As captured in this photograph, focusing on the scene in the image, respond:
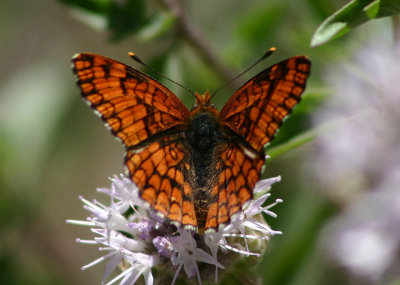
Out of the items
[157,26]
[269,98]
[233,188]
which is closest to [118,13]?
[157,26]

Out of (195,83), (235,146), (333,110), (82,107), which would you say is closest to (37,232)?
(82,107)

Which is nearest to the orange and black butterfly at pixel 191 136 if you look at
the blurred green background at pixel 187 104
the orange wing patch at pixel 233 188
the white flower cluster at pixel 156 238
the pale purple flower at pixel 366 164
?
the orange wing patch at pixel 233 188

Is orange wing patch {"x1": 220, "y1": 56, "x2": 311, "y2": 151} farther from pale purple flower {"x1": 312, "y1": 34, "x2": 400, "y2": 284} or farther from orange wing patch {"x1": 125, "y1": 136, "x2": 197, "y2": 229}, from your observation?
pale purple flower {"x1": 312, "y1": 34, "x2": 400, "y2": 284}

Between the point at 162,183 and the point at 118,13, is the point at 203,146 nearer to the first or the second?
the point at 162,183

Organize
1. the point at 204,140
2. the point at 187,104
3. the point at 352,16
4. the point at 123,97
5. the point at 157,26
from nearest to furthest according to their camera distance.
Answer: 1. the point at 352,16
2. the point at 123,97
3. the point at 204,140
4. the point at 157,26
5. the point at 187,104

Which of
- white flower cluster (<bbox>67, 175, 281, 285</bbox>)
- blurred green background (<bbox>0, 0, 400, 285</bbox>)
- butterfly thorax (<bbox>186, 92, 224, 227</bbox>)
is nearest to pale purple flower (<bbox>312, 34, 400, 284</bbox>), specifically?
blurred green background (<bbox>0, 0, 400, 285</bbox>)
